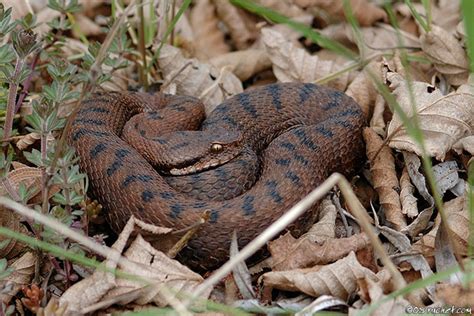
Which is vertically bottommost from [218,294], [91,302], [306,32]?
[218,294]

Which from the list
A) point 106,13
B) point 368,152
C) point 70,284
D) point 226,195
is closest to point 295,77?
point 368,152

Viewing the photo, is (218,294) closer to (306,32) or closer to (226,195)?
(226,195)

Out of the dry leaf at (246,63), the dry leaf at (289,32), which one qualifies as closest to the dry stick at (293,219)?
the dry leaf at (246,63)

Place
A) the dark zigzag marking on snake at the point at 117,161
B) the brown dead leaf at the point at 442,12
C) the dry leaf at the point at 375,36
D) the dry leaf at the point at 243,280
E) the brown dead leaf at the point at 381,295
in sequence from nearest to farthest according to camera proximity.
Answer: the brown dead leaf at the point at 381,295, the dry leaf at the point at 243,280, the dark zigzag marking on snake at the point at 117,161, the dry leaf at the point at 375,36, the brown dead leaf at the point at 442,12

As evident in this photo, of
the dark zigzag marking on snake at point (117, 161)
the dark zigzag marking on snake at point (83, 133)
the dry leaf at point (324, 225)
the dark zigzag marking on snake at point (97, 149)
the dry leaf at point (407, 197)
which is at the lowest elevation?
the dry leaf at point (324, 225)

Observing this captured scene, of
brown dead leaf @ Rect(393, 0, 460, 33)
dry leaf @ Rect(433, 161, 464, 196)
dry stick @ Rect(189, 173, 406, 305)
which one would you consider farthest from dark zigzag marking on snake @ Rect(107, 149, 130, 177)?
brown dead leaf @ Rect(393, 0, 460, 33)

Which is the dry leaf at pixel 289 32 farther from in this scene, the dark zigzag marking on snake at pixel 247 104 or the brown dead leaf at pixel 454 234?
the brown dead leaf at pixel 454 234

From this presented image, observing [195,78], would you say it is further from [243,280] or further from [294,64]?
[243,280]
